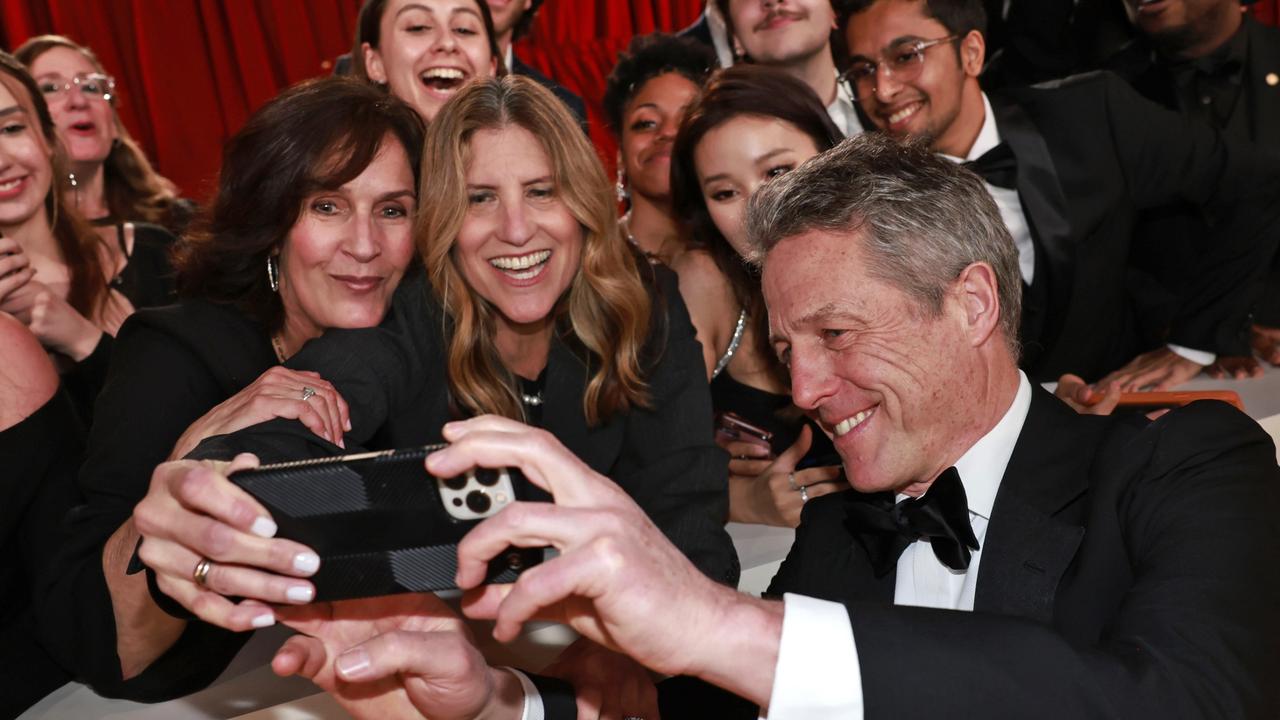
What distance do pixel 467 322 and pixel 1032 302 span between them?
1.74 metres

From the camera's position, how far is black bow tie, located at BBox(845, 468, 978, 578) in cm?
171

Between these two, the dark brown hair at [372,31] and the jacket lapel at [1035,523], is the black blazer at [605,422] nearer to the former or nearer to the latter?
the jacket lapel at [1035,523]

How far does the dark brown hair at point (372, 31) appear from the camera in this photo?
3.49 meters

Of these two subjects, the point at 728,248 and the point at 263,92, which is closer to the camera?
the point at 728,248

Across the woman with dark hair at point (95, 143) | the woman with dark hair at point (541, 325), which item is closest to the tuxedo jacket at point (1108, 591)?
the woman with dark hair at point (541, 325)

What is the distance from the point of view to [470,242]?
2711 millimetres

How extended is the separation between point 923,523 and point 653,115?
2617 mm

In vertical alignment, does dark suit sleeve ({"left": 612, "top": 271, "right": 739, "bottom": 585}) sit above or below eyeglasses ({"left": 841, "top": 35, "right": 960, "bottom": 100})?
below

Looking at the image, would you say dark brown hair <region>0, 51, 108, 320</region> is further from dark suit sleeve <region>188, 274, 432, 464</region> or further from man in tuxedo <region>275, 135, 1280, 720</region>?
man in tuxedo <region>275, 135, 1280, 720</region>

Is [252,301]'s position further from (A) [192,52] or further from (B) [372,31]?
(A) [192,52]

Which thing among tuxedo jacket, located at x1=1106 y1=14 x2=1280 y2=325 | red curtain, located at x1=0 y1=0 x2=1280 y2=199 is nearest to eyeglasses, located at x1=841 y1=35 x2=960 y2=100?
tuxedo jacket, located at x1=1106 y1=14 x2=1280 y2=325

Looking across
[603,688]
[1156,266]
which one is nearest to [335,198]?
[603,688]

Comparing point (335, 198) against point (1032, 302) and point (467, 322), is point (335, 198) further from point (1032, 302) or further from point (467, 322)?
point (1032, 302)

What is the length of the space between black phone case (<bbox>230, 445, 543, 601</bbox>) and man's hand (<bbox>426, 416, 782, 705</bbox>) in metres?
0.05
